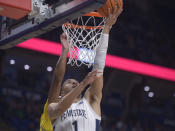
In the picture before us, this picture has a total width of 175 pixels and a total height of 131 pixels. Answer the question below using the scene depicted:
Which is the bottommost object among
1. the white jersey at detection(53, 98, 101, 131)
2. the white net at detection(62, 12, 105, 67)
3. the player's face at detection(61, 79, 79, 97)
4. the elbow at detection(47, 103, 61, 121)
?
the white jersey at detection(53, 98, 101, 131)

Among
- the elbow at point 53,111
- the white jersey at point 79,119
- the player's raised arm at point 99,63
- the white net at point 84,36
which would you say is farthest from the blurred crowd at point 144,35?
the elbow at point 53,111

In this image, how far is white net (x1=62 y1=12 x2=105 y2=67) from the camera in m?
3.40

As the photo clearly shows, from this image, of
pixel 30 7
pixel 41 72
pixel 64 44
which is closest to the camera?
pixel 30 7

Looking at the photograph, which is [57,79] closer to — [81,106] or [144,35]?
[81,106]

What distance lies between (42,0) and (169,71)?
5902 millimetres

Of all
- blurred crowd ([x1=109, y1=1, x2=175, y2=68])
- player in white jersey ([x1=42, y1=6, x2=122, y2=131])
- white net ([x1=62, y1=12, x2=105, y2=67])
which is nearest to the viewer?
player in white jersey ([x1=42, y1=6, x2=122, y2=131])

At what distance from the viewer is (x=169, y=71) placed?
26.8 ft

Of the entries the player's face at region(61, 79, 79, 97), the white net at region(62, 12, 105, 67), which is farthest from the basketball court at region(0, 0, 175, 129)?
the player's face at region(61, 79, 79, 97)

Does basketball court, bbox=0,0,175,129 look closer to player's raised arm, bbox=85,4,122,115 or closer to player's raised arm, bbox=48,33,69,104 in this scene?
player's raised arm, bbox=85,4,122,115

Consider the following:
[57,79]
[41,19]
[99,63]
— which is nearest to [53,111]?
[57,79]

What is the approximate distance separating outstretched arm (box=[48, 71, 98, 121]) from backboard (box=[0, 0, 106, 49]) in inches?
19.4

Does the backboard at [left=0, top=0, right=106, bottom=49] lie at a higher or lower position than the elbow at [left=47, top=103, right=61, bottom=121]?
higher

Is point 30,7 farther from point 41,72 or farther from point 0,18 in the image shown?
point 41,72

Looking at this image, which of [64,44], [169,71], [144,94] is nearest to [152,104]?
[144,94]
